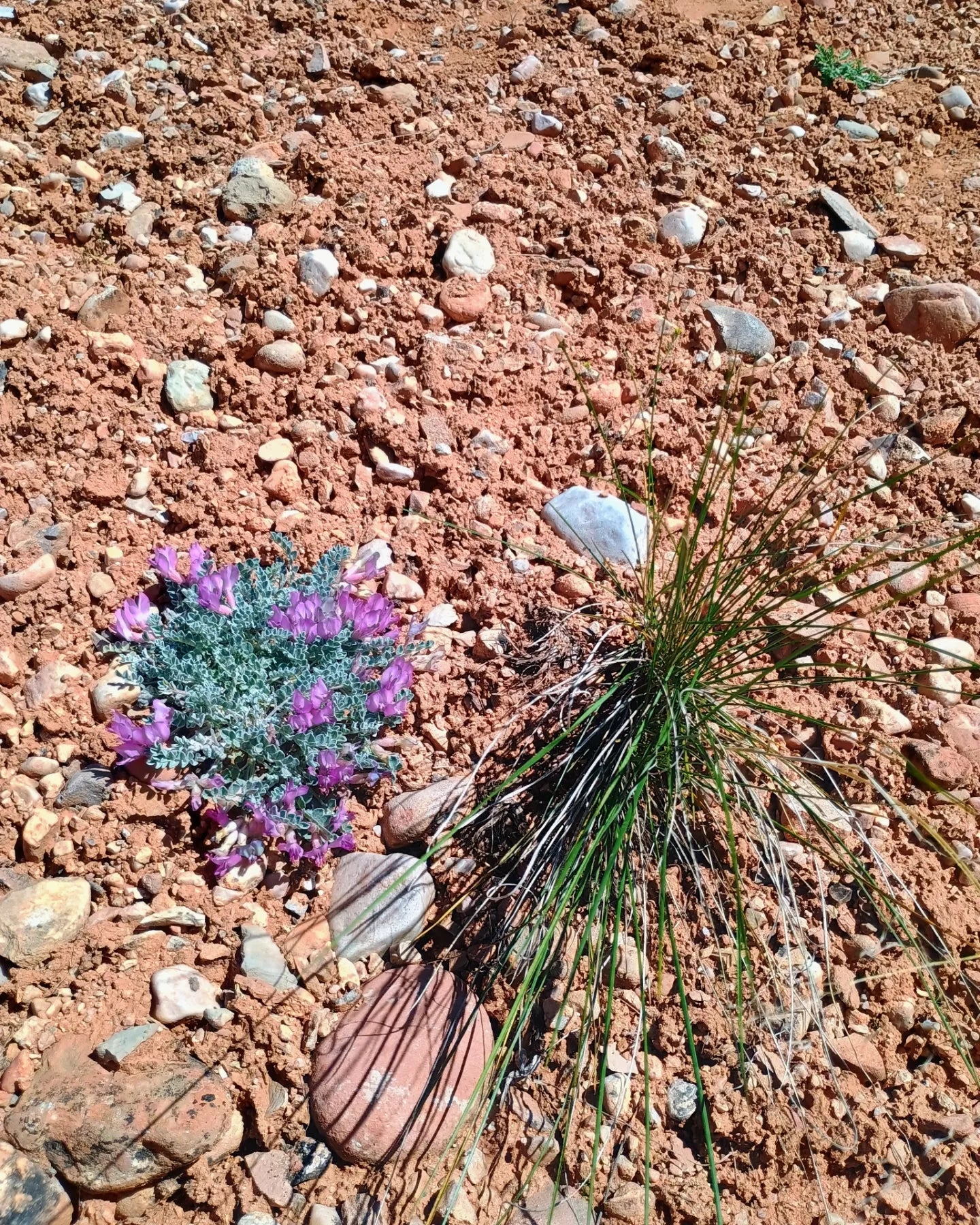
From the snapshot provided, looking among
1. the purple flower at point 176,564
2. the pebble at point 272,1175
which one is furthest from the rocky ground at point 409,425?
the purple flower at point 176,564

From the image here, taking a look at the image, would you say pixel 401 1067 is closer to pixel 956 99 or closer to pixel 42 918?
pixel 42 918

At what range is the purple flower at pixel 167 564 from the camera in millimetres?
2408

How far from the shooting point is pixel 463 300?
9.68ft

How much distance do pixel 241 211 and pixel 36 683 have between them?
177cm

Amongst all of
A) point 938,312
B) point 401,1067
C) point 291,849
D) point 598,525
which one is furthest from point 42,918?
point 938,312

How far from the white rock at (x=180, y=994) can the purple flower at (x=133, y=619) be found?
2.75ft

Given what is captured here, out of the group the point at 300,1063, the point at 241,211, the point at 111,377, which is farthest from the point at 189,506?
the point at 300,1063

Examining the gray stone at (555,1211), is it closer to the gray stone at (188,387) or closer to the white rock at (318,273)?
the gray stone at (188,387)

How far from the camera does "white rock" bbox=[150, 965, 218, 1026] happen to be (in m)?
1.93

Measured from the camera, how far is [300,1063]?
193 cm

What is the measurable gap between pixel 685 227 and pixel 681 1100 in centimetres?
271

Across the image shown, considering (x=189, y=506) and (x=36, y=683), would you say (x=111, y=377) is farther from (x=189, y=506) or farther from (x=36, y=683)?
(x=36, y=683)

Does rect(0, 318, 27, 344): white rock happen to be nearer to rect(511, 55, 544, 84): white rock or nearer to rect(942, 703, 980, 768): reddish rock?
rect(511, 55, 544, 84): white rock

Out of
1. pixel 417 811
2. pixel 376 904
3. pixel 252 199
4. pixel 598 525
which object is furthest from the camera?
pixel 252 199
